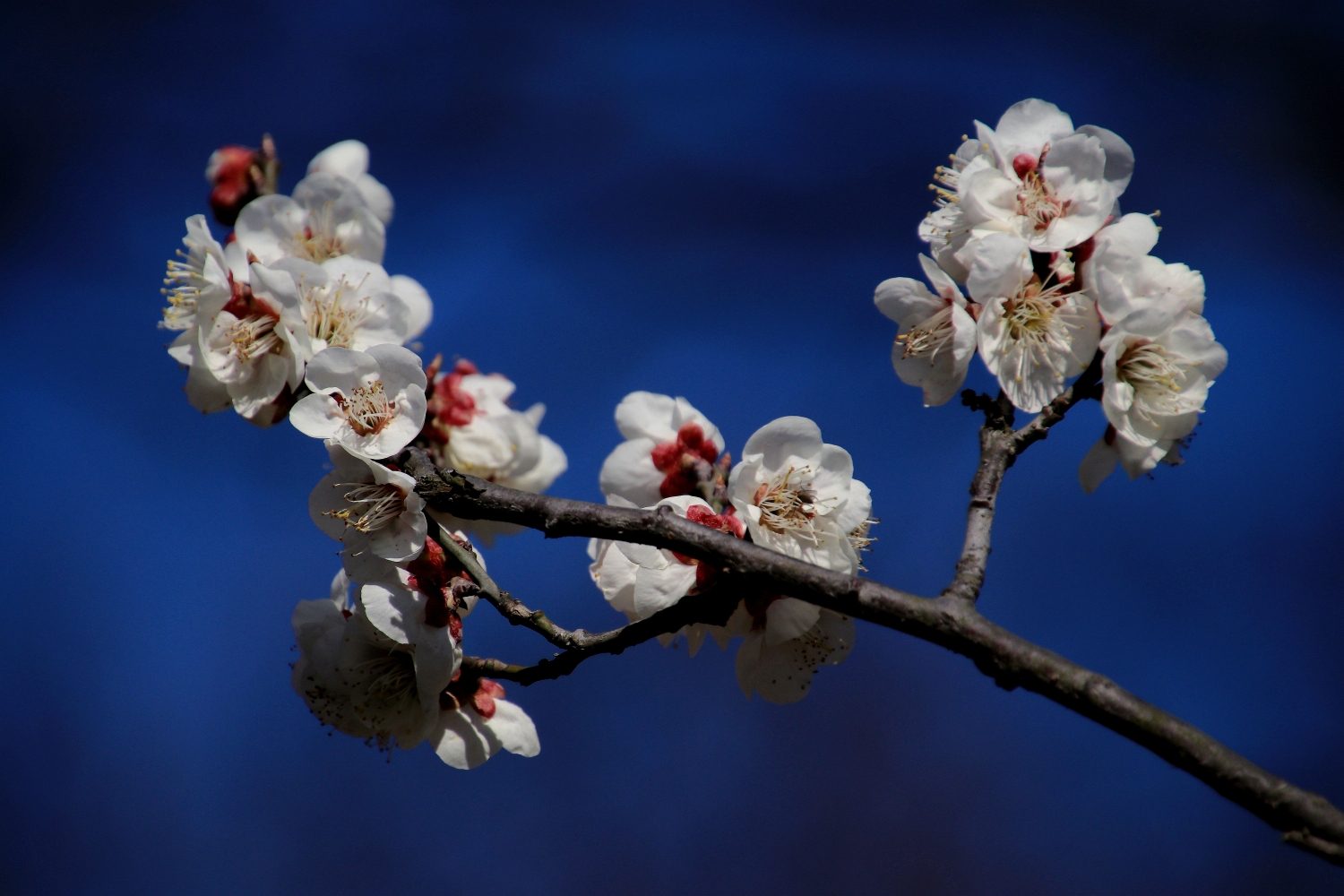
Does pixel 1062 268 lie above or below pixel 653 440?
above

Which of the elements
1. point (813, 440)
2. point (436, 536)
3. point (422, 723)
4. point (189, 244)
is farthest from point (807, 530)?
point (189, 244)

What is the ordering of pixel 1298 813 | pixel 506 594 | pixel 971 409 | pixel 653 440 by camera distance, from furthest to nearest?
pixel 653 440 < pixel 971 409 < pixel 506 594 < pixel 1298 813

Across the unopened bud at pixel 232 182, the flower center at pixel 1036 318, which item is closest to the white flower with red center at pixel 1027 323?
the flower center at pixel 1036 318

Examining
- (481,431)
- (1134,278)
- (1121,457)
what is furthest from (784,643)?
(481,431)

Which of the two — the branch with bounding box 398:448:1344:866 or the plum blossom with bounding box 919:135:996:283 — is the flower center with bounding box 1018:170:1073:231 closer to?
the plum blossom with bounding box 919:135:996:283

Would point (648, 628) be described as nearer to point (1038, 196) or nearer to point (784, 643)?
point (784, 643)

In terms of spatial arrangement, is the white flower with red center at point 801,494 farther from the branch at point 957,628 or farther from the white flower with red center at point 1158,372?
the white flower with red center at point 1158,372

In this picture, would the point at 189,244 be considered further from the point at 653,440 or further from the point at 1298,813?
the point at 1298,813
